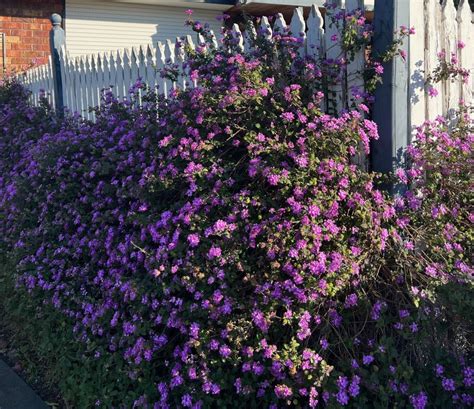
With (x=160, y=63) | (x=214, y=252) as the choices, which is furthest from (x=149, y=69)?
(x=214, y=252)

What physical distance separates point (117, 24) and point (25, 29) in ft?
5.71

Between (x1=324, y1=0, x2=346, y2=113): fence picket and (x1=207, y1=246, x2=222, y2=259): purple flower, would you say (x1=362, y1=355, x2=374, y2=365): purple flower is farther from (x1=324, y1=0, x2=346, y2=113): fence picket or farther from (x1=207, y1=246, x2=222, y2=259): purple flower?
(x1=324, y1=0, x2=346, y2=113): fence picket

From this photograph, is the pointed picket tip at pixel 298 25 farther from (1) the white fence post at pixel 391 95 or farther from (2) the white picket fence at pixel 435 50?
(2) the white picket fence at pixel 435 50

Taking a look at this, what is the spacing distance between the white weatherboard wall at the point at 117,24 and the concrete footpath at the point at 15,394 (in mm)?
7517

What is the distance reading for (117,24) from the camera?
34.4ft

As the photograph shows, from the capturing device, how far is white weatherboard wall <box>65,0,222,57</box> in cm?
1007

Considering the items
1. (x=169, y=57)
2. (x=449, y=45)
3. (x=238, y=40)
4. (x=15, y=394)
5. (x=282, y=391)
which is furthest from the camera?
(x=169, y=57)

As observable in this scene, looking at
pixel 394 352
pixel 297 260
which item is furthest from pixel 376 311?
pixel 297 260

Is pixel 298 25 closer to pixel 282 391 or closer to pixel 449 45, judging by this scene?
pixel 449 45

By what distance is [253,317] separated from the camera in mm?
2557

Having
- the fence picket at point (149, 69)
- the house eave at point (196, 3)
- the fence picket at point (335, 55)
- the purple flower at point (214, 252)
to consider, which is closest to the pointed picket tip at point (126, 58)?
the fence picket at point (149, 69)

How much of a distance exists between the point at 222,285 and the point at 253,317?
0.74ft

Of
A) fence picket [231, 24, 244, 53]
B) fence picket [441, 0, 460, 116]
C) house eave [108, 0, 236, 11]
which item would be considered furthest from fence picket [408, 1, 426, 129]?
house eave [108, 0, 236, 11]

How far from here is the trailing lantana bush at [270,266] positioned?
8.18 feet
